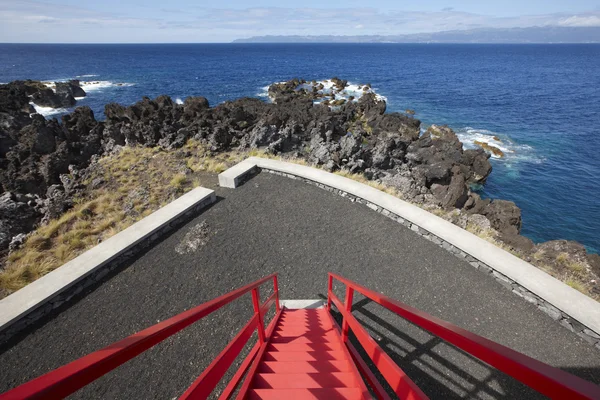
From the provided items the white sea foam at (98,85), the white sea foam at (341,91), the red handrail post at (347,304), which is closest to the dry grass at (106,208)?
the red handrail post at (347,304)

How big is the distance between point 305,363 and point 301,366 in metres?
0.09

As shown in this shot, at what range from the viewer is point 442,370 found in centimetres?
424

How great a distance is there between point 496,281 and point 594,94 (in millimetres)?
71015

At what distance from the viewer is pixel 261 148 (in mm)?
13906

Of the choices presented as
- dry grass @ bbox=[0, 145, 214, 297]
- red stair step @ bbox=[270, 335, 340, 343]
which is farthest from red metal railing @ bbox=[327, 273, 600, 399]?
dry grass @ bbox=[0, 145, 214, 297]

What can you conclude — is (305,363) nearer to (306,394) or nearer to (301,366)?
(301,366)

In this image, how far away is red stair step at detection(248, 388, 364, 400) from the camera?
2.35 metres

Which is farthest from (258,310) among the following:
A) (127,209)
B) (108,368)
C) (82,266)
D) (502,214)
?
(502,214)

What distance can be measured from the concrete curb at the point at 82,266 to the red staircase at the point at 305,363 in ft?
12.8

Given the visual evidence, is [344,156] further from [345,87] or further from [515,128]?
[345,87]

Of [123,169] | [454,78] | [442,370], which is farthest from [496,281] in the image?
[454,78]

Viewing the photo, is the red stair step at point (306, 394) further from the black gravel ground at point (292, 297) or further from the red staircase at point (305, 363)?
the black gravel ground at point (292, 297)

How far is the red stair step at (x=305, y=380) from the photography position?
2688 millimetres

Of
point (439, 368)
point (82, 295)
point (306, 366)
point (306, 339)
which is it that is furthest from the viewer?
point (82, 295)
